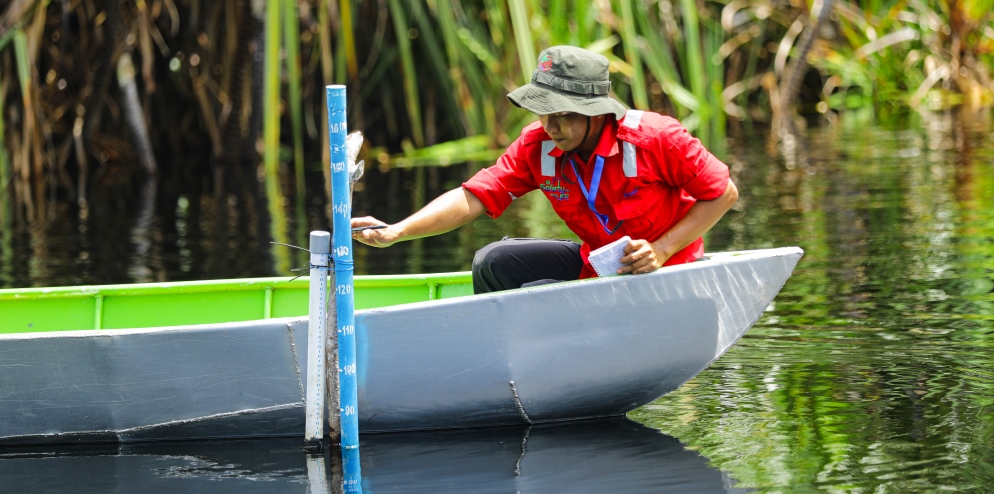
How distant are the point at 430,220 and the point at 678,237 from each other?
750mm

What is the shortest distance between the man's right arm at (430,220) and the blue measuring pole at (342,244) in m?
0.10

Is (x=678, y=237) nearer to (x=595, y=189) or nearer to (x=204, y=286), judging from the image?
(x=595, y=189)

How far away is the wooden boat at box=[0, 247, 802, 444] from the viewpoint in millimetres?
4020

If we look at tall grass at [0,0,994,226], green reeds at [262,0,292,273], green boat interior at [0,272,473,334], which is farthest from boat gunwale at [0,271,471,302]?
tall grass at [0,0,994,226]

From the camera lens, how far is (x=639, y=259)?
3.93m

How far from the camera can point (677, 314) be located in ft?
13.4

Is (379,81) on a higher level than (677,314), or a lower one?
higher

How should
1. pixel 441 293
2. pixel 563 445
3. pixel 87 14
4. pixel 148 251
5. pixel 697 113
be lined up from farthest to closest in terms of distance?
pixel 697 113
pixel 87 14
pixel 148 251
pixel 441 293
pixel 563 445

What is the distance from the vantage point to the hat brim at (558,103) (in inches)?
150

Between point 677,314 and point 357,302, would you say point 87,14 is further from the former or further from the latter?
point 677,314

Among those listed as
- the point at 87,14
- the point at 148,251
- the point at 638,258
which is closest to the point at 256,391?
the point at 638,258

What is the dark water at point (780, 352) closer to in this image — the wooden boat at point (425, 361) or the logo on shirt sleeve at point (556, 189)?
the wooden boat at point (425, 361)

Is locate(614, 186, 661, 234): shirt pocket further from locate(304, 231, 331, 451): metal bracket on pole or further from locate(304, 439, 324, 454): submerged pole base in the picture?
locate(304, 439, 324, 454): submerged pole base

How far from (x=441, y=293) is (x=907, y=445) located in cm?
183
